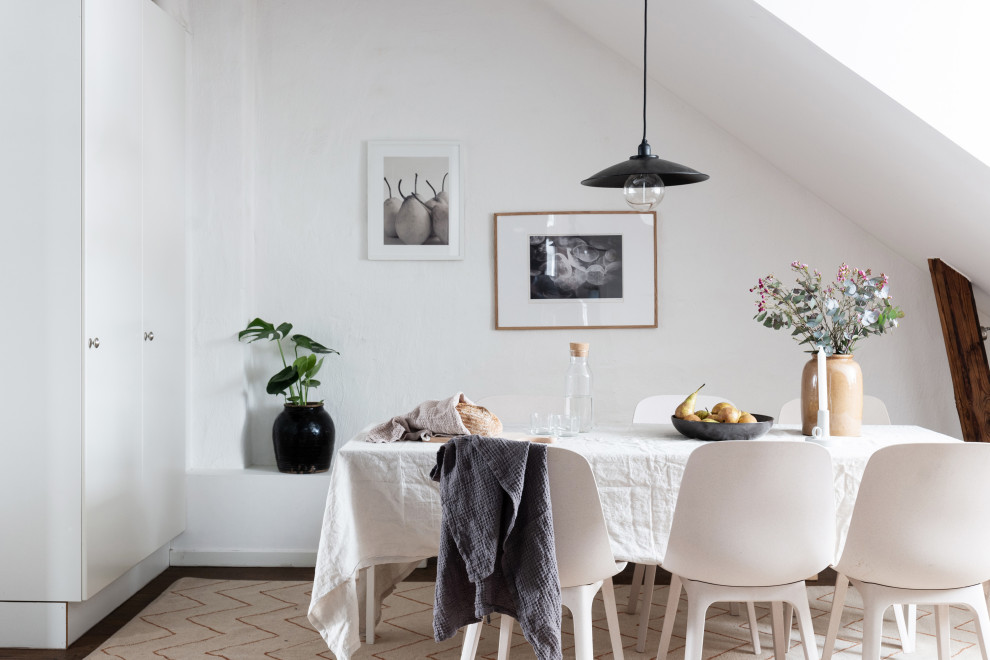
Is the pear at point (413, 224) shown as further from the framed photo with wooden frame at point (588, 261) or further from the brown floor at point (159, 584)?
the brown floor at point (159, 584)

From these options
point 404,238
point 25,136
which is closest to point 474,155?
point 404,238

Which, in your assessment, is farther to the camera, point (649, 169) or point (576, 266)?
point (576, 266)

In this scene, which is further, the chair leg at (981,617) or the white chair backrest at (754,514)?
the chair leg at (981,617)

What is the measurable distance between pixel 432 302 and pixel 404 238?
0.35 metres

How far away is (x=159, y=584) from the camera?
3.58 metres

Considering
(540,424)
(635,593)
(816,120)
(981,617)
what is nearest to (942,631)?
(981,617)

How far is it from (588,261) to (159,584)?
2452mm

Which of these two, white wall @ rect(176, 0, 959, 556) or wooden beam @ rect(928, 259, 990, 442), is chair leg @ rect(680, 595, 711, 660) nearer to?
white wall @ rect(176, 0, 959, 556)

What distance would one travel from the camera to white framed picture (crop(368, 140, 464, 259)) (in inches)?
164

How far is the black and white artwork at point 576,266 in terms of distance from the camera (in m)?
4.16

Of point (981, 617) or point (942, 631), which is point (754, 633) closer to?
point (942, 631)

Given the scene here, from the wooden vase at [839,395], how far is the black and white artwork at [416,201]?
2.05 meters

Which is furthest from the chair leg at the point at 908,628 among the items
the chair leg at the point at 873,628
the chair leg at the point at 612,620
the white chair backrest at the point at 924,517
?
the chair leg at the point at 612,620

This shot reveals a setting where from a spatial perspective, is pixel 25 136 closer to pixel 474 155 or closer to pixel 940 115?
pixel 474 155
